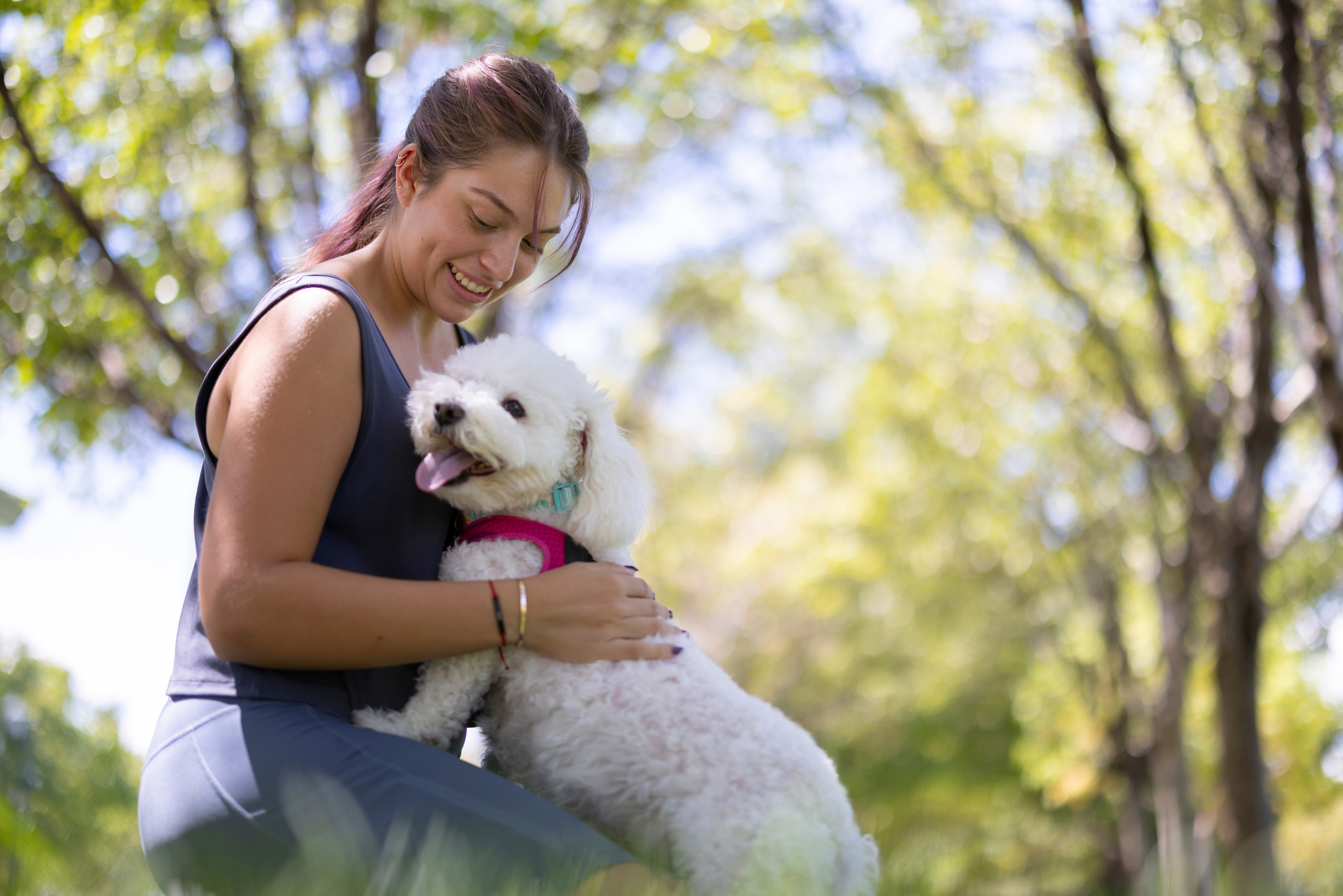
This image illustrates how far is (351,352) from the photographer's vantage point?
2.07 metres

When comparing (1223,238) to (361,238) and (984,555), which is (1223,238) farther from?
(361,238)

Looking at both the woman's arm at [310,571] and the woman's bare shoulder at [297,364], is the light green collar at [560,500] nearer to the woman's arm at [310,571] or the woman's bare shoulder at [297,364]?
the woman's arm at [310,571]

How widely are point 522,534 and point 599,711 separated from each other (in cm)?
43

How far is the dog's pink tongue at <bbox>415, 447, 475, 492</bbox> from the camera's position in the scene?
2090 mm

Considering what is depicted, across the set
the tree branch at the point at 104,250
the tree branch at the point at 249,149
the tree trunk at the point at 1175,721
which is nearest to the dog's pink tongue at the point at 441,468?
the tree branch at the point at 104,250

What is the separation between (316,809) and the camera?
1.75 meters

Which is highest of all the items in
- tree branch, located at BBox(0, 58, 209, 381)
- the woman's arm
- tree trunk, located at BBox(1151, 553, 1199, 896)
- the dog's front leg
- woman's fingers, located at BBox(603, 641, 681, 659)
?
the woman's arm

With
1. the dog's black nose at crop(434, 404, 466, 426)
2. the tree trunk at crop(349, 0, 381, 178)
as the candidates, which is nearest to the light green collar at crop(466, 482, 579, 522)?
the dog's black nose at crop(434, 404, 466, 426)

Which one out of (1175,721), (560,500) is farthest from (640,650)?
(1175,721)

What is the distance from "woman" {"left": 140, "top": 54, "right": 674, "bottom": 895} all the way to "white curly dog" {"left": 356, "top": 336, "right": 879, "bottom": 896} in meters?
0.08

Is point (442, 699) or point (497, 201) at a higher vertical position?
point (497, 201)

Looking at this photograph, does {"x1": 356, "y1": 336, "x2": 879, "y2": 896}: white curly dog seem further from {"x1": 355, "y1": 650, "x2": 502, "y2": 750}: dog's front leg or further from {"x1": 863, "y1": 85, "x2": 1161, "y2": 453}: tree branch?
{"x1": 863, "y1": 85, "x2": 1161, "y2": 453}: tree branch

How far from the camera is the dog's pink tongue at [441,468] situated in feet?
6.86

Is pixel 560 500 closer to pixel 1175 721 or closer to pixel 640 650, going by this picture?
pixel 640 650
